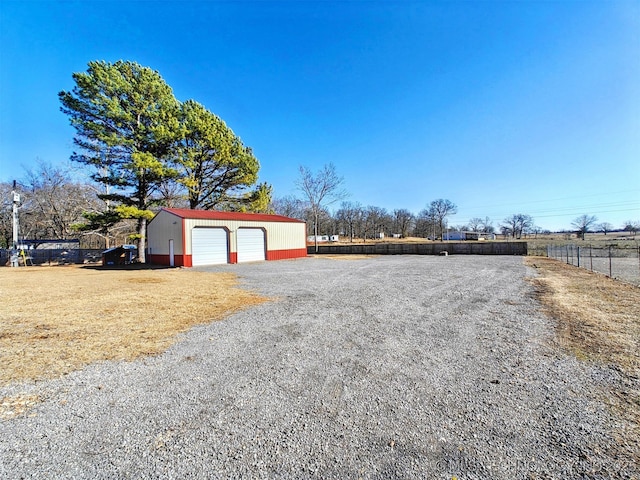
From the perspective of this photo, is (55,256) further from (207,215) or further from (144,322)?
(144,322)

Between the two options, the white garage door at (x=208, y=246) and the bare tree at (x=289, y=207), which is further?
the bare tree at (x=289, y=207)

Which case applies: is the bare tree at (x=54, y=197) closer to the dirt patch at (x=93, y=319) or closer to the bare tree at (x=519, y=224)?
the dirt patch at (x=93, y=319)

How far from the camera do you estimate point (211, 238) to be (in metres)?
18.0

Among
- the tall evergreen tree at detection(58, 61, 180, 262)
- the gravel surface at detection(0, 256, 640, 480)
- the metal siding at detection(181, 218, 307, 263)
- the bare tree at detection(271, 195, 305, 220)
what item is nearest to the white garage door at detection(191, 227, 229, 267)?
the metal siding at detection(181, 218, 307, 263)

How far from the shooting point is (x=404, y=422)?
95.0 inches

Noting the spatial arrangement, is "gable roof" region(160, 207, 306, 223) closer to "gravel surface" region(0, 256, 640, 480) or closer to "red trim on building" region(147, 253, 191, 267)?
"red trim on building" region(147, 253, 191, 267)

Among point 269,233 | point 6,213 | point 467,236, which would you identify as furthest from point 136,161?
point 467,236

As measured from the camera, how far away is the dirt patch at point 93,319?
12.6 feet

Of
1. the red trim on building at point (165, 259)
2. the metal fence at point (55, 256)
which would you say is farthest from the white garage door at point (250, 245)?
the metal fence at point (55, 256)

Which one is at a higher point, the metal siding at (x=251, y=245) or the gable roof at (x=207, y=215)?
the gable roof at (x=207, y=215)

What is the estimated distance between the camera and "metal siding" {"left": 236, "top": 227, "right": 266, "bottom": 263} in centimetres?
1950

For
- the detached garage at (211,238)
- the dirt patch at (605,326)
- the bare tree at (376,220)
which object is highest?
the bare tree at (376,220)

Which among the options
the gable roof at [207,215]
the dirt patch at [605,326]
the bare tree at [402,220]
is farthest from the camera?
the bare tree at [402,220]

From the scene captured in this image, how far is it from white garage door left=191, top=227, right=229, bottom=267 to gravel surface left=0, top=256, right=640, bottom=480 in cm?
1375
